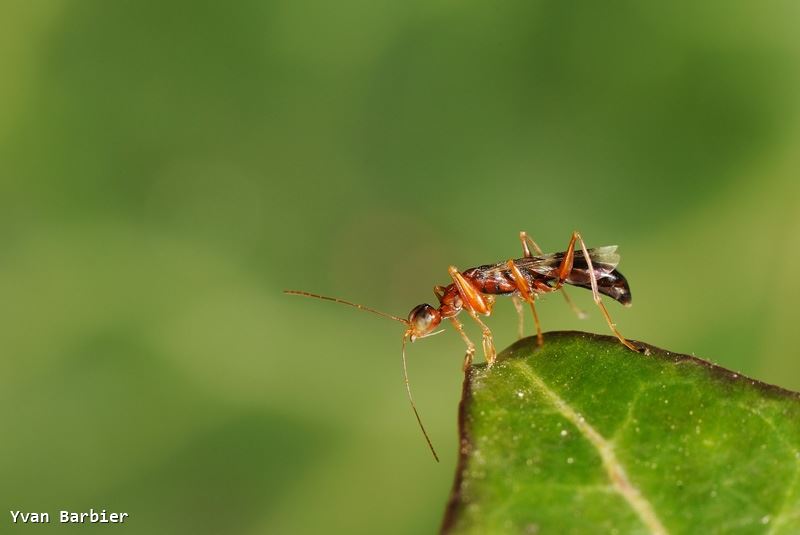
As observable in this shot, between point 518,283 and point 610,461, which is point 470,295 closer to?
point 518,283

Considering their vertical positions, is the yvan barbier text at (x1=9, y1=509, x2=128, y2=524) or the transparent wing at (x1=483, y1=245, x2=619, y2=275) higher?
the transparent wing at (x1=483, y1=245, x2=619, y2=275)

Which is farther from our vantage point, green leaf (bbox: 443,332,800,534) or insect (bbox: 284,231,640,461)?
insect (bbox: 284,231,640,461)

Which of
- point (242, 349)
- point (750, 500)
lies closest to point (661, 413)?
point (750, 500)

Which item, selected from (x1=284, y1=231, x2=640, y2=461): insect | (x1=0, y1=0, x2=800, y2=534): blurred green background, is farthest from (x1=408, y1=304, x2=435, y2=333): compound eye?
(x1=0, y1=0, x2=800, y2=534): blurred green background

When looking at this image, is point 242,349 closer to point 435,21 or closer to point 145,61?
point 145,61

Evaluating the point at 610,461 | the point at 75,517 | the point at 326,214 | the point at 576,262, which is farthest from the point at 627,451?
the point at 326,214

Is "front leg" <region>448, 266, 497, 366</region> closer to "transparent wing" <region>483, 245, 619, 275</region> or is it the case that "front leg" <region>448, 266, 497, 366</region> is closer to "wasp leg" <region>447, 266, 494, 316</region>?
"wasp leg" <region>447, 266, 494, 316</region>

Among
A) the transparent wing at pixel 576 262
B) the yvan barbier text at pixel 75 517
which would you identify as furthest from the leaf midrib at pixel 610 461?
the yvan barbier text at pixel 75 517

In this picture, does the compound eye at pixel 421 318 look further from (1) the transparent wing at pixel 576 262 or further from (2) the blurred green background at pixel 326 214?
(2) the blurred green background at pixel 326 214
